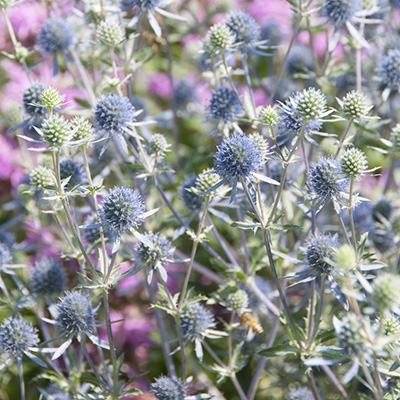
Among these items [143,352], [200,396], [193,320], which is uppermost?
[193,320]

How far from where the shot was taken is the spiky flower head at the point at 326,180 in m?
1.99

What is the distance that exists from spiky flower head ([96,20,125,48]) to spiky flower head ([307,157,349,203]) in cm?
120

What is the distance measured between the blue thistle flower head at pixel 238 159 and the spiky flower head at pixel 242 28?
937mm

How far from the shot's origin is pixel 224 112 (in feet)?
8.36

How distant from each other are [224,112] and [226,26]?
542 mm

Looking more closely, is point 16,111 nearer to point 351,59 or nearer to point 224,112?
point 224,112

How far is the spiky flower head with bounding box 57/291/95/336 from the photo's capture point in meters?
2.08

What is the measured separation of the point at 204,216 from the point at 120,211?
1.14ft

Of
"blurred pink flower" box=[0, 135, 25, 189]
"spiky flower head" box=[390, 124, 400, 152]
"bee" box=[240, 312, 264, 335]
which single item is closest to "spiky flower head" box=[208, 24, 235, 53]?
"spiky flower head" box=[390, 124, 400, 152]

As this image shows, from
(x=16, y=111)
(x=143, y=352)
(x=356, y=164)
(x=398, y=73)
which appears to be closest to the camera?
(x=356, y=164)

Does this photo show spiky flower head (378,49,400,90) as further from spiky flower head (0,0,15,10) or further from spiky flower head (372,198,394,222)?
spiky flower head (0,0,15,10)

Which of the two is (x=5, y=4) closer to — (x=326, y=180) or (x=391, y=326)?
(x=326, y=180)

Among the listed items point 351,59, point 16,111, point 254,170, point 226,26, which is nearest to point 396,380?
point 254,170

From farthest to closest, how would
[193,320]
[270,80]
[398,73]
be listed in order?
[270,80]
[398,73]
[193,320]
